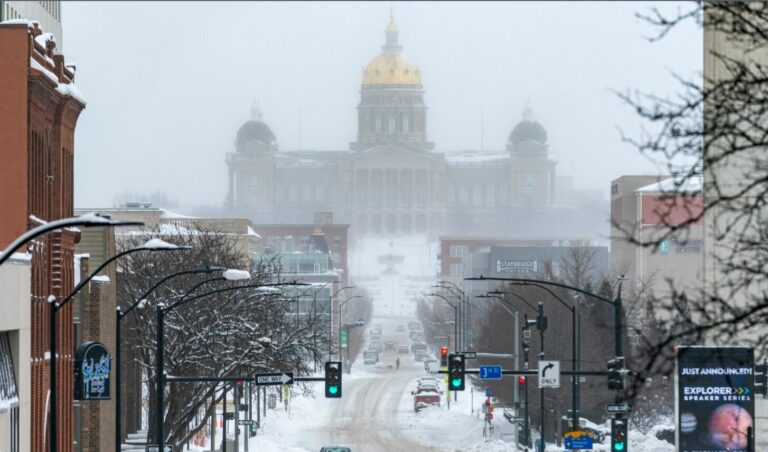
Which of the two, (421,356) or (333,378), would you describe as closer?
(333,378)

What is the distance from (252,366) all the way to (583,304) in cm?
2101

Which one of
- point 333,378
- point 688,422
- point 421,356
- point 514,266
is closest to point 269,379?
point 333,378

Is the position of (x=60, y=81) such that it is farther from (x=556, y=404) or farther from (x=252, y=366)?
(x=556, y=404)

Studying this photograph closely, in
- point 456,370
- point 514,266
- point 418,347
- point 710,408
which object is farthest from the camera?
point 514,266

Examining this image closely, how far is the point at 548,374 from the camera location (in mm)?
59312

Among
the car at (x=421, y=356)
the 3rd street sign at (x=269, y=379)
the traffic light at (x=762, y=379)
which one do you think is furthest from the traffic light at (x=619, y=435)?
the car at (x=421, y=356)

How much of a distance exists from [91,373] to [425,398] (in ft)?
185

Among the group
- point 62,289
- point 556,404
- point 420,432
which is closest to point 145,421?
point 420,432

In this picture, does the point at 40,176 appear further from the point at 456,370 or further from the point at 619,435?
the point at 456,370

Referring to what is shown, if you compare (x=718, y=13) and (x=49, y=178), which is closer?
(x=718, y=13)

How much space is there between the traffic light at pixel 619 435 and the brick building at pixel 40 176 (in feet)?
44.3

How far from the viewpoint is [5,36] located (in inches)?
1849

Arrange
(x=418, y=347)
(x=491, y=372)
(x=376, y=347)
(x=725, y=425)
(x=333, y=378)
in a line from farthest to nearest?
(x=376, y=347), (x=418, y=347), (x=491, y=372), (x=333, y=378), (x=725, y=425)

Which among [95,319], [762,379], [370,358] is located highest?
[95,319]
